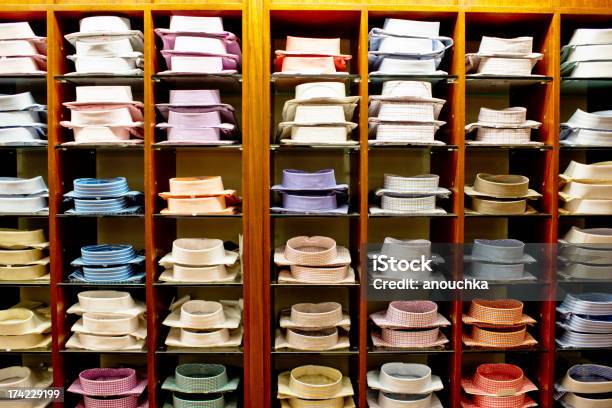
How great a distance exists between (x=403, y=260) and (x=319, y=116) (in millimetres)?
812

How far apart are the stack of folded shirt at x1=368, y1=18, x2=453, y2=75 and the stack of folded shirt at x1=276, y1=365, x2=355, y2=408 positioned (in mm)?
1513

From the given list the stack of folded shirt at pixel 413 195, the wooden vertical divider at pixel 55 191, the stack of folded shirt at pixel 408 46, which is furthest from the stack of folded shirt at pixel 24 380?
the stack of folded shirt at pixel 408 46

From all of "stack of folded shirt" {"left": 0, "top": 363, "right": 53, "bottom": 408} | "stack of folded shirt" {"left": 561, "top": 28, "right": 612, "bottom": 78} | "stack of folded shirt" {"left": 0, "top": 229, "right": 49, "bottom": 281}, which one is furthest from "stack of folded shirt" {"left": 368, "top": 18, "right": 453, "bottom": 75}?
"stack of folded shirt" {"left": 0, "top": 363, "right": 53, "bottom": 408}

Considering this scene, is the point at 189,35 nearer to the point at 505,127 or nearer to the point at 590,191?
the point at 505,127

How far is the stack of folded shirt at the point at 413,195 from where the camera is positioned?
2615 mm

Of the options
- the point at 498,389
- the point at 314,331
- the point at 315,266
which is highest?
the point at 315,266

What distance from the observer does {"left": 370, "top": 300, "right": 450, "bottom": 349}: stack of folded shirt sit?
2.63 meters

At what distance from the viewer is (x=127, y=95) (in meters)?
2.62

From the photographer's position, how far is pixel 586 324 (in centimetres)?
263

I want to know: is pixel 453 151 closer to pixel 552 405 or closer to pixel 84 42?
pixel 552 405

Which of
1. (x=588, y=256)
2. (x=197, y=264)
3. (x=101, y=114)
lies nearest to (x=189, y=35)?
(x=101, y=114)

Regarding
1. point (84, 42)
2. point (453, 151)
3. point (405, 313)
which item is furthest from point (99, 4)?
point (405, 313)

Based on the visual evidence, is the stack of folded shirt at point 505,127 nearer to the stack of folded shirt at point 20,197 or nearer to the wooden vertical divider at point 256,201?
the wooden vertical divider at point 256,201

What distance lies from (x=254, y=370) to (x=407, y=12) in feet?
6.10
